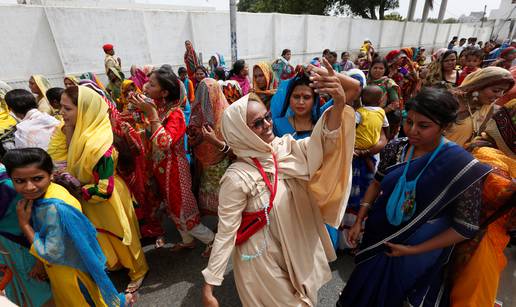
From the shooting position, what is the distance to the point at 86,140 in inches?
77.2

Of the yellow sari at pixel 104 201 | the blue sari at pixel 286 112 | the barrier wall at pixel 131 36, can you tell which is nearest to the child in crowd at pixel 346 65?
the blue sari at pixel 286 112

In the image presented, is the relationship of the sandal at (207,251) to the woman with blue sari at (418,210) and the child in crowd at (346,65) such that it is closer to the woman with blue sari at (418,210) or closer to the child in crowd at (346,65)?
the woman with blue sari at (418,210)

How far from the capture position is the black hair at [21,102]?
9.33ft

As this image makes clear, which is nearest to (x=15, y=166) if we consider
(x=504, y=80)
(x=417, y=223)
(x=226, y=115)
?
(x=226, y=115)

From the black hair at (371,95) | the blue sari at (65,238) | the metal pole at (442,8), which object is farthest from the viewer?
the metal pole at (442,8)

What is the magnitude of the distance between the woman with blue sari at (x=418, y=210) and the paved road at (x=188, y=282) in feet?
2.29

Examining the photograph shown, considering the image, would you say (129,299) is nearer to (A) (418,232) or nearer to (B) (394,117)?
(A) (418,232)

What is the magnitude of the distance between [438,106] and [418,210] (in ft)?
1.94

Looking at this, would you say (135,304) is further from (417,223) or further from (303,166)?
(417,223)

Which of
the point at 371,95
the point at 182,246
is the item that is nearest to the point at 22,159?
the point at 182,246

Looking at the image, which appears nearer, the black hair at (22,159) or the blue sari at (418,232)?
the blue sari at (418,232)

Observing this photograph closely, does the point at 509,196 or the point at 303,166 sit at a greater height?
the point at 303,166

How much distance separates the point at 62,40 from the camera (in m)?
7.67

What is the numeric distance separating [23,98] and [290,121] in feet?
9.48
